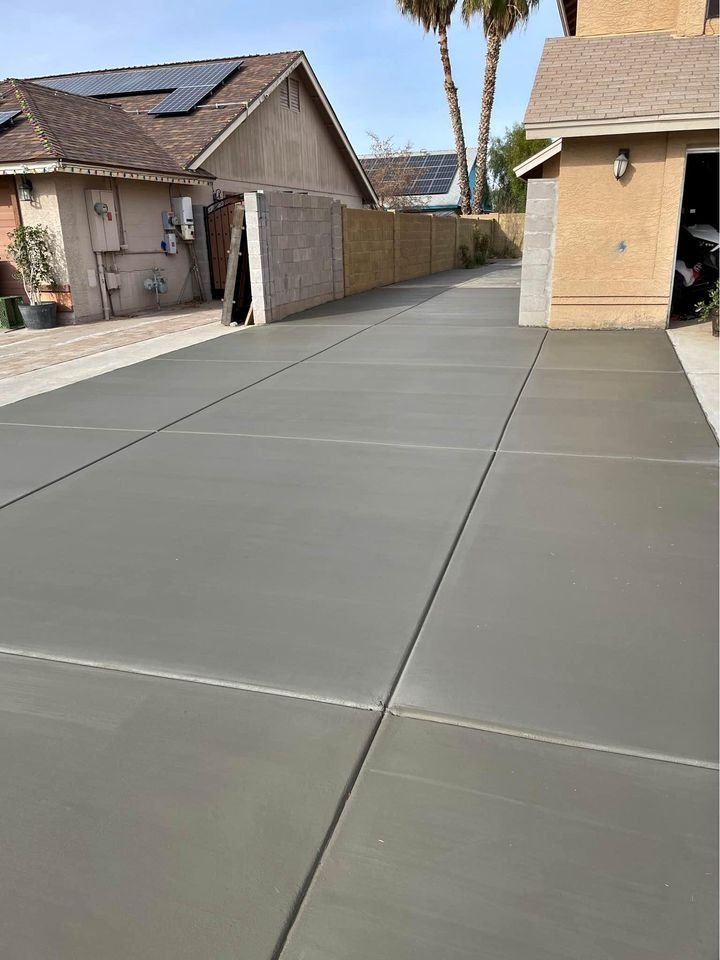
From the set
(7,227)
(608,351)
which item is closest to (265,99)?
(7,227)

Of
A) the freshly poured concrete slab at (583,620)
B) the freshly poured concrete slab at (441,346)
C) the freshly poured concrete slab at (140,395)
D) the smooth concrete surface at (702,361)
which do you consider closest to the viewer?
the freshly poured concrete slab at (583,620)

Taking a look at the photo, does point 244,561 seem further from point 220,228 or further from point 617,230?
point 220,228

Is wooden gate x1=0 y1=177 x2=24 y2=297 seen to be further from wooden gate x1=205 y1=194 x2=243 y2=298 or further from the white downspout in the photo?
wooden gate x1=205 y1=194 x2=243 y2=298

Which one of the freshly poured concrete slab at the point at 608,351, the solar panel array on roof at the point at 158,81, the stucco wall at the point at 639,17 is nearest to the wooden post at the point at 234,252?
the freshly poured concrete slab at the point at 608,351

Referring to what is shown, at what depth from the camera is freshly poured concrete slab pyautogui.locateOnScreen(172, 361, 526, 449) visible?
20.3ft

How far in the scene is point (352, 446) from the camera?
583cm

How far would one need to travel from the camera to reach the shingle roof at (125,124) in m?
13.8

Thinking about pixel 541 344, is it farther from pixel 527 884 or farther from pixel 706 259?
pixel 527 884

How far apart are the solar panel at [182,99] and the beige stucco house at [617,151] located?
10.3 m

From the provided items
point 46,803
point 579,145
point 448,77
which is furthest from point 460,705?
point 448,77

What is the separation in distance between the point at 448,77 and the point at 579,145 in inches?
829

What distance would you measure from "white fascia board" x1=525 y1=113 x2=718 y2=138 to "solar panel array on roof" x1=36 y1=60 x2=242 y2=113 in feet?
38.4

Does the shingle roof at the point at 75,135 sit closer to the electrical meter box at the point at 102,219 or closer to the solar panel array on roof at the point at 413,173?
the electrical meter box at the point at 102,219

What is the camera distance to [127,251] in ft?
50.6
